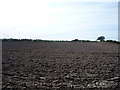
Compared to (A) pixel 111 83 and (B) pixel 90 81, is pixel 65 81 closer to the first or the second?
(B) pixel 90 81

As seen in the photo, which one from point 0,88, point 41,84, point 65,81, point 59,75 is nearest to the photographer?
Result: point 0,88

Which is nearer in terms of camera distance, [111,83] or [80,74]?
[111,83]

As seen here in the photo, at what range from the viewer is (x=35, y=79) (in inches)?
377

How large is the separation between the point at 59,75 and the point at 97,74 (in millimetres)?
1470

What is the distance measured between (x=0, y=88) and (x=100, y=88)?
2.77 metres

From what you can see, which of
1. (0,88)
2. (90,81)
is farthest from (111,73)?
(0,88)

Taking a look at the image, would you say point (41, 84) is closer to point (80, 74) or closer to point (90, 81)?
point (90, 81)

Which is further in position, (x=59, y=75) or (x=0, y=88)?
(x=59, y=75)

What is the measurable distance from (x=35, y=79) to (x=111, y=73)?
326 cm

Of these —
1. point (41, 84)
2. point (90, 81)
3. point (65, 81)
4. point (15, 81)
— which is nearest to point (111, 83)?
point (90, 81)

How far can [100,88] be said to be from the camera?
26.9ft

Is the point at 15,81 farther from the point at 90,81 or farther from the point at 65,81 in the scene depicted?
the point at 90,81

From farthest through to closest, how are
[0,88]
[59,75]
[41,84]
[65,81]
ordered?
[59,75]
[65,81]
[41,84]
[0,88]

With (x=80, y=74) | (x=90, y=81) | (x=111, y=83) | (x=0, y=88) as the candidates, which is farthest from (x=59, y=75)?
(x=0, y=88)
